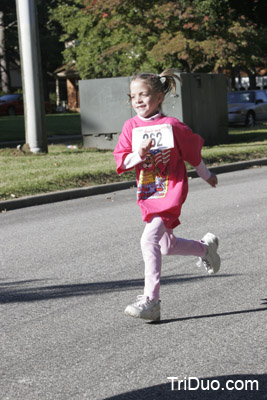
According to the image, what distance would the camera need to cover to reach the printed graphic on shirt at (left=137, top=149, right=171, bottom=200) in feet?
16.9

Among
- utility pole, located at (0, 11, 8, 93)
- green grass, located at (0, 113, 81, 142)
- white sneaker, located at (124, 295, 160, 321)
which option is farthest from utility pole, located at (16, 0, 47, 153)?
utility pole, located at (0, 11, 8, 93)

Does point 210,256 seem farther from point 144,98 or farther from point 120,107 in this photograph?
point 120,107

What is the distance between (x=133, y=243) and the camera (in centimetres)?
809

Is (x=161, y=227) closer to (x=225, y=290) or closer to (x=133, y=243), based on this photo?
(x=225, y=290)

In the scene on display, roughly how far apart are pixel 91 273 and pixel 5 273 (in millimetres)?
796

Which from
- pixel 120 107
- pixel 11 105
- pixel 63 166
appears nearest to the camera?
pixel 63 166

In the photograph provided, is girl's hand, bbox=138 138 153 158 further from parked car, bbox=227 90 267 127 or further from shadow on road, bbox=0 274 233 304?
parked car, bbox=227 90 267 127

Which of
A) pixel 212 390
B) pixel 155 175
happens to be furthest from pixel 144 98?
pixel 212 390

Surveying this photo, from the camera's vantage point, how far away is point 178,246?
214 inches

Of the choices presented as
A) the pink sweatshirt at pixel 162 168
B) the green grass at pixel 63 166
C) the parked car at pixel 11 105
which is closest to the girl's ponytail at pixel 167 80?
the pink sweatshirt at pixel 162 168

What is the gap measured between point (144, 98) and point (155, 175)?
0.53 meters

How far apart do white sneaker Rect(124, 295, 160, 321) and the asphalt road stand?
7cm

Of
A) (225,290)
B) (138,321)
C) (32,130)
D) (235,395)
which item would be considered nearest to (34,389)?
(235,395)

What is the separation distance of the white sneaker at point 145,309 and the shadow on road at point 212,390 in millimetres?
1082
